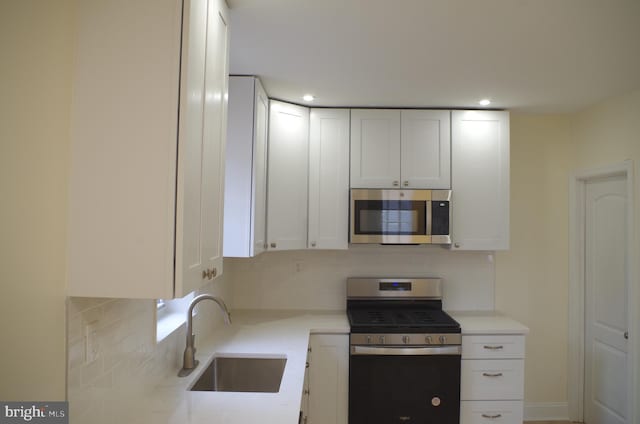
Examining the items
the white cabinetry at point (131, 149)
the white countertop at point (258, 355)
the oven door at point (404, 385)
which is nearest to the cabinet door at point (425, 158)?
the white countertop at point (258, 355)

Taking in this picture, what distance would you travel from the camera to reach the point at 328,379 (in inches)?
103

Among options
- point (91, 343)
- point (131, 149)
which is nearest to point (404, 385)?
point (91, 343)

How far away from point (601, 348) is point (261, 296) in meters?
2.70

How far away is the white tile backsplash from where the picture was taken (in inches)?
44.7

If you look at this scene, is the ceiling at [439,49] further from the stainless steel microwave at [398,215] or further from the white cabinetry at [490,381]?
the white cabinetry at [490,381]

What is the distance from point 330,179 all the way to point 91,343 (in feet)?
6.53

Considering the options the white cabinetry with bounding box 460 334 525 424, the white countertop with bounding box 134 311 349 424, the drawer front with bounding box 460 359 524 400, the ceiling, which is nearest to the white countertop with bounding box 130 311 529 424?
the white countertop with bounding box 134 311 349 424

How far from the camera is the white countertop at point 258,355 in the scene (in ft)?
4.60

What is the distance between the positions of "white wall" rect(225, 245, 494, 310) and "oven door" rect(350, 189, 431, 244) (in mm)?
374

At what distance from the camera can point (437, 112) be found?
2900mm

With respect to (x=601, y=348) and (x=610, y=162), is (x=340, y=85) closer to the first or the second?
(x=610, y=162)

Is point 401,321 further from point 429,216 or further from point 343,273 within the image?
point 429,216

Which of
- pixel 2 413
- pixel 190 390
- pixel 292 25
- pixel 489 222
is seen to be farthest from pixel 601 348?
pixel 2 413

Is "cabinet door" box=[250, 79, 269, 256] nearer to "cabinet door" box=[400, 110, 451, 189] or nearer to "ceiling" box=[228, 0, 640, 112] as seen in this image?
"ceiling" box=[228, 0, 640, 112]
